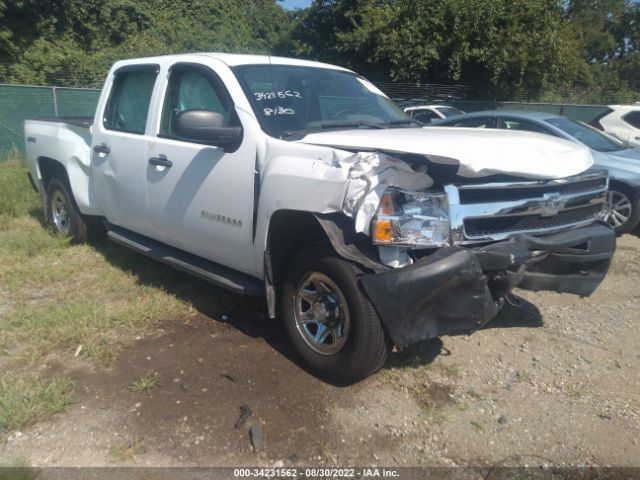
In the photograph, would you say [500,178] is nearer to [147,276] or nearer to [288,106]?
[288,106]

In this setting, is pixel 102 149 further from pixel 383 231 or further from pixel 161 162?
pixel 383 231

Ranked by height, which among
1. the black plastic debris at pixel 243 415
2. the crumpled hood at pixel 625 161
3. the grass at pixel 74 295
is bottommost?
the grass at pixel 74 295

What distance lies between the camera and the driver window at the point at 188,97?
160 inches

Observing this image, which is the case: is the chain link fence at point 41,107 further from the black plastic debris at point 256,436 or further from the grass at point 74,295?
the black plastic debris at point 256,436

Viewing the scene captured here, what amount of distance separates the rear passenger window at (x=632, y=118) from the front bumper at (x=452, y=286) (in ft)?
27.9

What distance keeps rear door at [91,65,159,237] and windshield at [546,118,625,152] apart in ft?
17.9

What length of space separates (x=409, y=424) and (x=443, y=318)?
24.7 inches

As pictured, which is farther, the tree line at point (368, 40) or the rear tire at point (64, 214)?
the tree line at point (368, 40)

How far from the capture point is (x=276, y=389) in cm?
341

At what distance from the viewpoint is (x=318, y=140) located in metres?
3.42

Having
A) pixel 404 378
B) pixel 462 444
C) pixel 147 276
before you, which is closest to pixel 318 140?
pixel 404 378

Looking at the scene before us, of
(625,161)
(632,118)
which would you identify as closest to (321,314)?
(625,161)

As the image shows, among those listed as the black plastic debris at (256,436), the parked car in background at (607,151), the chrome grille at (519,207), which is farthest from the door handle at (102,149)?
the parked car in background at (607,151)

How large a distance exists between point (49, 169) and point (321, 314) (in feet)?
14.3
